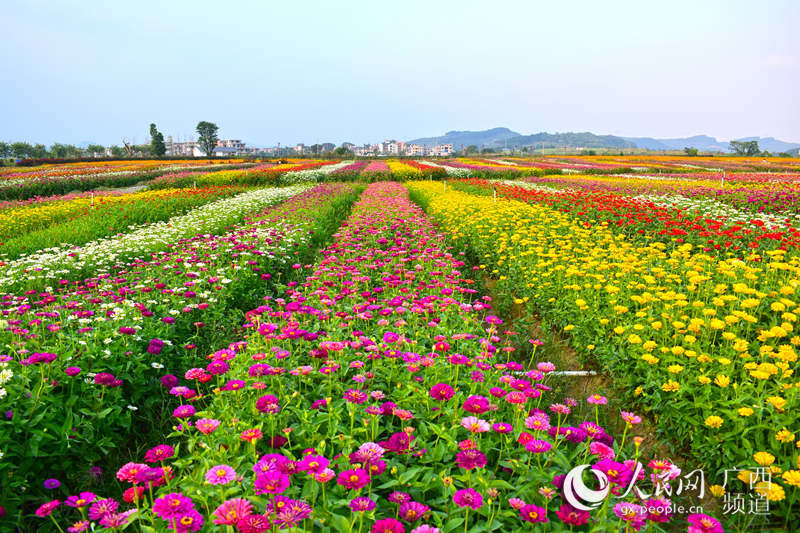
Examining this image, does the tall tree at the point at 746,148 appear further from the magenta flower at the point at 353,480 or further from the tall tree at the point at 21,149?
the tall tree at the point at 21,149

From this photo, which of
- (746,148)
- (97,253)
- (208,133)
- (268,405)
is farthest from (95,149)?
(746,148)

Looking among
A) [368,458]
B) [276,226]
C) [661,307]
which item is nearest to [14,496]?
[368,458]

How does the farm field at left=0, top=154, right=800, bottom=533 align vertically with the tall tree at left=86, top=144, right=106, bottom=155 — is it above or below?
below

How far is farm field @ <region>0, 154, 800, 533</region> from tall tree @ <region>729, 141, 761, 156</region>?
83899 millimetres

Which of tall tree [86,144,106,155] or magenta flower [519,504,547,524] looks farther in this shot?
tall tree [86,144,106,155]

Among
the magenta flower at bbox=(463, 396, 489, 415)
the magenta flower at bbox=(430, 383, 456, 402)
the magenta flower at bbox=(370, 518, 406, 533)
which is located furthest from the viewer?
the magenta flower at bbox=(430, 383, 456, 402)

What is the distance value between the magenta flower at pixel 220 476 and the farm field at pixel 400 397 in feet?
0.24

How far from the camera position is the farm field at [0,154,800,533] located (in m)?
1.85

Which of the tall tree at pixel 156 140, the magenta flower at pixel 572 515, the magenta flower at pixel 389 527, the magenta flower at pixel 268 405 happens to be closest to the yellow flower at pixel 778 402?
the magenta flower at pixel 572 515

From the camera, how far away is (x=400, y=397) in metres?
2.75

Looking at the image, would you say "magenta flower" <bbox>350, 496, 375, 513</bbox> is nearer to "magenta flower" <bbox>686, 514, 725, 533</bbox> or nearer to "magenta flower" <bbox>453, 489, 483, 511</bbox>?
"magenta flower" <bbox>453, 489, 483, 511</bbox>

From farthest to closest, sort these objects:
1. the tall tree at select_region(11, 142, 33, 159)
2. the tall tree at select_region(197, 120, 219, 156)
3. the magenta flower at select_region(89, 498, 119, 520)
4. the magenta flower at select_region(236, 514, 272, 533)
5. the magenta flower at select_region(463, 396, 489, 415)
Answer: the tall tree at select_region(197, 120, 219, 156) → the tall tree at select_region(11, 142, 33, 159) → the magenta flower at select_region(463, 396, 489, 415) → the magenta flower at select_region(89, 498, 119, 520) → the magenta flower at select_region(236, 514, 272, 533)

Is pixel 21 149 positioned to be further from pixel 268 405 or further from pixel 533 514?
pixel 533 514

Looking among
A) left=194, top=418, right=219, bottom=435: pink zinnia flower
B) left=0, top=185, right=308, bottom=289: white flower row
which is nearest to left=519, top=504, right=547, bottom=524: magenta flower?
left=194, top=418, right=219, bottom=435: pink zinnia flower
